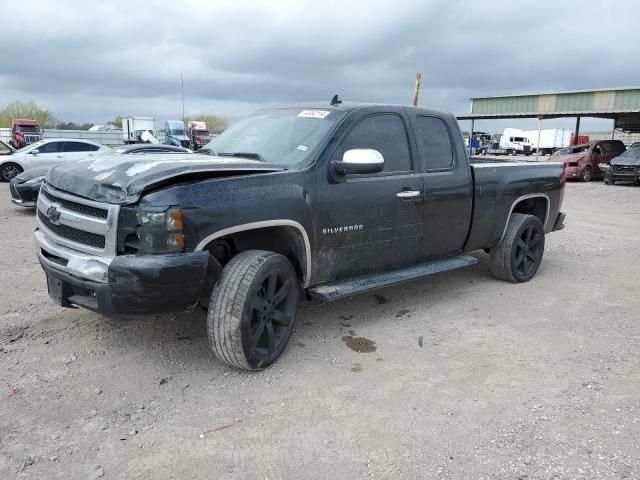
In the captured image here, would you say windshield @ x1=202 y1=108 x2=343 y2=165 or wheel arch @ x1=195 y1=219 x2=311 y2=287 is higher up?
windshield @ x1=202 y1=108 x2=343 y2=165

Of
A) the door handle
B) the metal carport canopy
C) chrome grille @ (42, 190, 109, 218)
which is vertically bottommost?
chrome grille @ (42, 190, 109, 218)

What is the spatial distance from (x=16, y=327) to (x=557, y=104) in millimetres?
35035

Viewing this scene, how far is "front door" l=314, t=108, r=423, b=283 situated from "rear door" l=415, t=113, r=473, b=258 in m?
0.13

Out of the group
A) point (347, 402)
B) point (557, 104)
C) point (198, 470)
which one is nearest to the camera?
point (198, 470)

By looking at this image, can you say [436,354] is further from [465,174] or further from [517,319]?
[465,174]

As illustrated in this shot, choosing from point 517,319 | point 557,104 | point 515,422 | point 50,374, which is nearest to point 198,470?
point 50,374

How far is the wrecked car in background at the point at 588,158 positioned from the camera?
2158 cm

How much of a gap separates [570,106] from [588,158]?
502 inches

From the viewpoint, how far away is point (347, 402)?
3387 mm

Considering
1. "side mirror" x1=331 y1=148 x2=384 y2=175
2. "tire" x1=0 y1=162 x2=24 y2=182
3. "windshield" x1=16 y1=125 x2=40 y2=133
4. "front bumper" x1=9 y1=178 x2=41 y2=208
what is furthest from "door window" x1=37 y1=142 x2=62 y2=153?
"windshield" x1=16 y1=125 x2=40 y2=133

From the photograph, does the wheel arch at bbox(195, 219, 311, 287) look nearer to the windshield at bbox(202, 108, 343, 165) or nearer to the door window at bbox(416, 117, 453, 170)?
the windshield at bbox(202, 108, 343, 165)

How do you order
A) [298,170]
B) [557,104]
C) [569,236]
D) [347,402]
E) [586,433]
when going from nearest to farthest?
1. [586,433]
2. [347,402]
3. [298,170]
4. [569,236]
5. [557,104]

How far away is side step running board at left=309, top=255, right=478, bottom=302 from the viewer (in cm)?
413

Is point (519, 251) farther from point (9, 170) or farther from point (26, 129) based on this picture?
point (26, 129)
